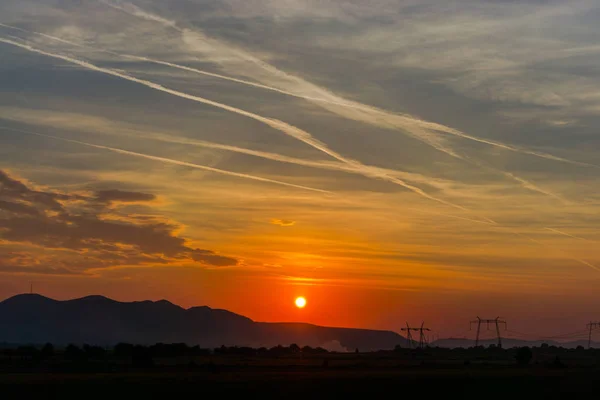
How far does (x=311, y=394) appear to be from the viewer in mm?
95625

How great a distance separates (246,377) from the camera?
12250cm

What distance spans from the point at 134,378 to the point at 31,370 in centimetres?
3052

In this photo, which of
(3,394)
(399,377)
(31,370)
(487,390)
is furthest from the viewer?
(31,370)

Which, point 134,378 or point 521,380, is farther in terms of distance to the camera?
point 521,380

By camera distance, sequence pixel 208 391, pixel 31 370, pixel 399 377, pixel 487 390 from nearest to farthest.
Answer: pixel 208 391 < pixel 487 390 < pixel 399 377 < pixel 31 370

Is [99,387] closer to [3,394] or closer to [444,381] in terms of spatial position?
[3,394]

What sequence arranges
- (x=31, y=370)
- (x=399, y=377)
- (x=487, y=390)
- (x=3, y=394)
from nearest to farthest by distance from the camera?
(x=3, y=394) → (x=487, y=390) → (x=399, y=377) → (x=31, y=370)

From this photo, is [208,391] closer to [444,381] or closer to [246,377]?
[246,377]

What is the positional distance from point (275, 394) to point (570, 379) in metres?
58.3

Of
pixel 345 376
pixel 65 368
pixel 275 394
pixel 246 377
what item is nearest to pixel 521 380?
pixel 345 376

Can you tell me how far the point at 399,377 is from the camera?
127688 mm

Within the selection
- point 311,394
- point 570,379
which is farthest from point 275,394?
point 570,379

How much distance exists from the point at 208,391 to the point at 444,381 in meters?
40.0

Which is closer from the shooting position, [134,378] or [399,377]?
[134,378]
